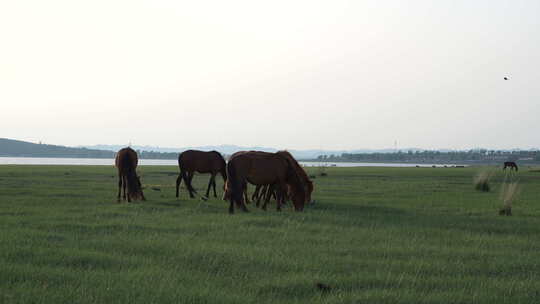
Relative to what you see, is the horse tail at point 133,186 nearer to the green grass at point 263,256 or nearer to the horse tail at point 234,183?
the green grass at point 263,256

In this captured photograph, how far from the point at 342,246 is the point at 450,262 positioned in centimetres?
207

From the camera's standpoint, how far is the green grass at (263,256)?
22.8 ft

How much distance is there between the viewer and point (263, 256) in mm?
9023

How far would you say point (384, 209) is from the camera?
665 inches

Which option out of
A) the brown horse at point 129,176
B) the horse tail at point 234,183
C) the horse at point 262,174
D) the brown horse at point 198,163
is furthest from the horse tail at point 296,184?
the brown horse at point 129,176

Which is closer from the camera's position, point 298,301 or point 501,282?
point 298,301

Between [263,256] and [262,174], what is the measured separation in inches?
285

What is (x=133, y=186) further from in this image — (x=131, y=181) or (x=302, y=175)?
(x=302, y=175)

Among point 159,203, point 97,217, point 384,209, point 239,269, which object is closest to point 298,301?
point 239,269

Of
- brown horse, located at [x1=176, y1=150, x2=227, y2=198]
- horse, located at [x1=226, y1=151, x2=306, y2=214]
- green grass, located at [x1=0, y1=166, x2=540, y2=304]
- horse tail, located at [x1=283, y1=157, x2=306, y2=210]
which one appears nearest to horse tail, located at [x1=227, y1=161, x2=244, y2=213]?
horse, located at [x1=226, y1=151, x2=306, y2=214]

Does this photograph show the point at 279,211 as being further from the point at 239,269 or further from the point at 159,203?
the point at 239,269

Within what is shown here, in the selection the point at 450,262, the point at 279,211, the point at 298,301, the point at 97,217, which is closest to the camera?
the point at 298,301

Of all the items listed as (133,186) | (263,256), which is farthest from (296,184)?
(263,256)

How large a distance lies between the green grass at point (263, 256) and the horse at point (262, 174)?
3.02 ft
